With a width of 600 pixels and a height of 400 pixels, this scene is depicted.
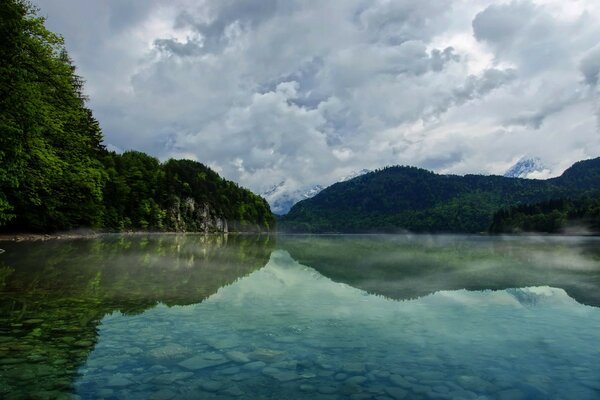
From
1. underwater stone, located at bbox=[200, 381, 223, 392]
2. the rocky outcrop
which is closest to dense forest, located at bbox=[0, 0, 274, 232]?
underwater stone, located at bbox=[200, 381, 223, 392]

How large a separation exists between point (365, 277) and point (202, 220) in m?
166

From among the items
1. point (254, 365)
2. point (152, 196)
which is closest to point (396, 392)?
point (254, 365)

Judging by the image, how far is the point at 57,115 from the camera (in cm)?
4478

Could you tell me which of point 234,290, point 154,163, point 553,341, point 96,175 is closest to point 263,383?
point 553,341

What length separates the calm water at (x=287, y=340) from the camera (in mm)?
9266

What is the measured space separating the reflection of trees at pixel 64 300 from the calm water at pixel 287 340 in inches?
2.4

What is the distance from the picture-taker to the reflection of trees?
31.5ft

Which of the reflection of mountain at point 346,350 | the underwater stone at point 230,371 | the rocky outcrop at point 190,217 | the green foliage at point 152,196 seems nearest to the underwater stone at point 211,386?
the reflection of mountain at point 346,350

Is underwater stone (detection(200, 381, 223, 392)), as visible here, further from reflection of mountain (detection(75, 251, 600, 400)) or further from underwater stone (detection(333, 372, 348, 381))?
underwater stone (detection(333, 372, 348, 381))

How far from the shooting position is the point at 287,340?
519 inches

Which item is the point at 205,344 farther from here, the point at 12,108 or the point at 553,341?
the point at 12,108

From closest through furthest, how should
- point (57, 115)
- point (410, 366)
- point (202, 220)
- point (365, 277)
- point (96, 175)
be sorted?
point (410, 366), point (365, 277), point (57, 115), point (96, 175), point (202, 220)

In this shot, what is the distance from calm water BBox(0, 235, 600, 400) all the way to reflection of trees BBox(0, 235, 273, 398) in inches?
2.4

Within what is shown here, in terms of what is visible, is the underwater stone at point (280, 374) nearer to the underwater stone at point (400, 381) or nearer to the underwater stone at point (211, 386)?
the underwater stone at point (211, 386)
